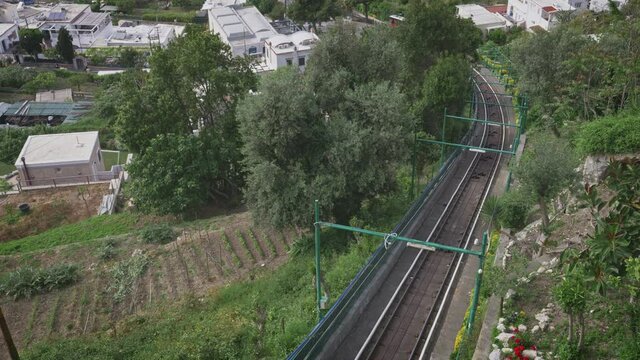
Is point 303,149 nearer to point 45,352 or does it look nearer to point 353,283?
point 353,283

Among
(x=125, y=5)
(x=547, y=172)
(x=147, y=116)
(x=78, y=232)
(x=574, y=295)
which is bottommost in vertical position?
(x=78, y=232)

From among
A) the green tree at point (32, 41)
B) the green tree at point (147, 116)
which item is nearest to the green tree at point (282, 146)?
the green tree at point (147, 116)

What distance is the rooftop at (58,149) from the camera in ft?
142

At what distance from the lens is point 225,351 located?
742 inches

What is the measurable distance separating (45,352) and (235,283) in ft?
28.5

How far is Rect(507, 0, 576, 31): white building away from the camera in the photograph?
64812 millimetres

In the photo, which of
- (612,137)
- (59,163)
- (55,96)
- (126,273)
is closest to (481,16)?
(612,137)

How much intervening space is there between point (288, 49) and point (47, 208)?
3422 cm

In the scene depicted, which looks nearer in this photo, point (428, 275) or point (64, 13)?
point (428, 275)

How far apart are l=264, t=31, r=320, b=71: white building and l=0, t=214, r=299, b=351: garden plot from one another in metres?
34.2

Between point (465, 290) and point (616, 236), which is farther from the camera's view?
point (465, 290)

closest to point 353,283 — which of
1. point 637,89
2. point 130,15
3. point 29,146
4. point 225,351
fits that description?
point 225,351

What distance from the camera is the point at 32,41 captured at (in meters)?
76.9

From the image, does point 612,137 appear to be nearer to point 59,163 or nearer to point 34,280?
point 34,280
